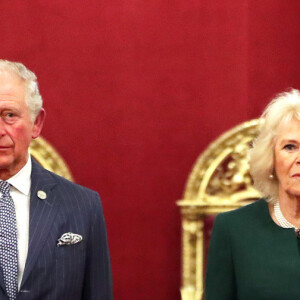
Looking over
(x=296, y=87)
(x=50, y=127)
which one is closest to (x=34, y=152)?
(x=50, y=127)

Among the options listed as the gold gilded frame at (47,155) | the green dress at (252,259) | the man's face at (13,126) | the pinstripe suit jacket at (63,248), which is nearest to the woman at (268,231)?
the green dress at (252,259)

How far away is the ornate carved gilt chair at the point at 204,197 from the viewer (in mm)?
3062

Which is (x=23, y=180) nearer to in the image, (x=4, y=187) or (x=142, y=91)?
(x=4, y=187)

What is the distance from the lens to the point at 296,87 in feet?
10.5

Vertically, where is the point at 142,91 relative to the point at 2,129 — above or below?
above

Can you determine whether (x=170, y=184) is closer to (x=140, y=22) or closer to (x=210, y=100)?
(x=210, y=100)

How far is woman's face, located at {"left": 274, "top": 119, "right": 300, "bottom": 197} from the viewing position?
6.82 ft

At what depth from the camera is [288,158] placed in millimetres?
2102

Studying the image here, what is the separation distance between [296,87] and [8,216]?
167 cm

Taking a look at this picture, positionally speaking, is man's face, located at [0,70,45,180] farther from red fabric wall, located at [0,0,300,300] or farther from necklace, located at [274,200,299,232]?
red fabric wall, located at [0,0,300,300]

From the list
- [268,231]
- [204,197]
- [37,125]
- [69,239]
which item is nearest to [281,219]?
[268,231]

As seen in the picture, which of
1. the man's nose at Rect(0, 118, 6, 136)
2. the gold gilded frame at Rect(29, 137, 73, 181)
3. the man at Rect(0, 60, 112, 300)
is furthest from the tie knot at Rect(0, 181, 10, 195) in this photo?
the gold gilded frame at Rect(29, 137, 73, 181)

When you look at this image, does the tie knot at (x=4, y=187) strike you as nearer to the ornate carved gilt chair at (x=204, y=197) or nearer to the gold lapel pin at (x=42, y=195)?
the gold lapel pin at (x=42, y=195)

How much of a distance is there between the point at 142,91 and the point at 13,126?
4.26ft
